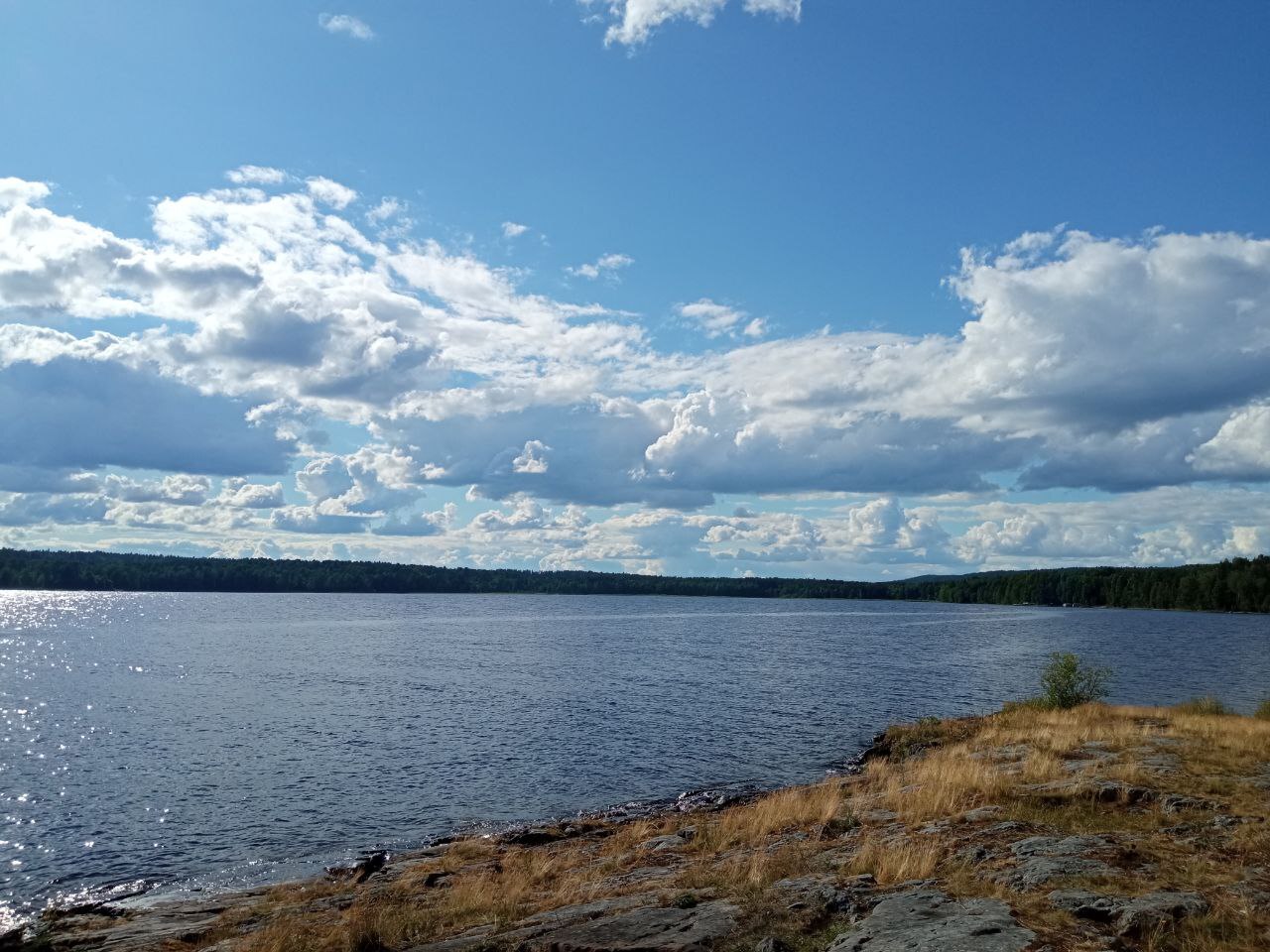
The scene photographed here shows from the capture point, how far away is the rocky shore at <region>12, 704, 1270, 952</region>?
44.9 ft

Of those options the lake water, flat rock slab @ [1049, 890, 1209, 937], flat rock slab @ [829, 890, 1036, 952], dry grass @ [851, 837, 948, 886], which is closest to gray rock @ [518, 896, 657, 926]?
dry grass @ [851, 837, 948, 886]

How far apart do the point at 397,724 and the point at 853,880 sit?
41545mm

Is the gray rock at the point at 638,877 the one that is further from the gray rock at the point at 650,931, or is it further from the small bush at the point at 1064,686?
the small bush at the point at 1064,686

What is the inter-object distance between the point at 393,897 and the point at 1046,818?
16492 mm

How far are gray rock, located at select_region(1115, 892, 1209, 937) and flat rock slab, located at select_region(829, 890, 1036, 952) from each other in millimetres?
1575

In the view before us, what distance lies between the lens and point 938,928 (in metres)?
13.2

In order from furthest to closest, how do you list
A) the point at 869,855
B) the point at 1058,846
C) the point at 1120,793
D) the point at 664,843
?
the point at 664,843 < the point at 1120,793 < the point at 869,855 < the point at 1058,846

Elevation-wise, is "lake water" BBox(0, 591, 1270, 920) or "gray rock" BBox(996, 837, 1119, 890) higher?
A: "gray rock" BBox(996, 837, 1119, 890)

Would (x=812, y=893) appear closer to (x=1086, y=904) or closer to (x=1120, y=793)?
(x=1086, y=904)

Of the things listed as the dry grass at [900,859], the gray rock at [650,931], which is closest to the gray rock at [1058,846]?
the dry grass at [900,859]

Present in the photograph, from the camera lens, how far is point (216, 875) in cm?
2691

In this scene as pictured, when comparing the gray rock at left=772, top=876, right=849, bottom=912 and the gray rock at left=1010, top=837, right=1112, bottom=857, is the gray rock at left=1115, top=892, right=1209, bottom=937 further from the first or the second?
the gray rock at left=772, top=876, right=849, bottom=912

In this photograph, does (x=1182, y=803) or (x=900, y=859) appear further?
(x=1182, y=803)

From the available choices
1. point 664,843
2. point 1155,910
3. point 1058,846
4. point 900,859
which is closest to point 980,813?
point 1058,846
